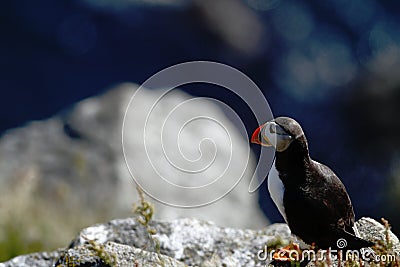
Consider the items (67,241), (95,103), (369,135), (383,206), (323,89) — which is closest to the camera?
(67,241)

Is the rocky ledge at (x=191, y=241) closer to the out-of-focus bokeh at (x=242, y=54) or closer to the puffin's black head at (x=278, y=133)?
the puffin's black head at (x=278, y=133)

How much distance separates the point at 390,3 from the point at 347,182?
4.19 metres

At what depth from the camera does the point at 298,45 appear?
15250mm

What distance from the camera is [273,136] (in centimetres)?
518

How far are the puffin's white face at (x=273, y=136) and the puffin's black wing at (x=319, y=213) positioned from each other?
0.27 m

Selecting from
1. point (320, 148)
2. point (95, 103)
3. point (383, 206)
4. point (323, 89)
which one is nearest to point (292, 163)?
point (95, 103)

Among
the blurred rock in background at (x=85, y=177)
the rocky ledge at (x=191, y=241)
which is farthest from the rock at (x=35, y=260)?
the blurred rock in background at (x=85, y=177)

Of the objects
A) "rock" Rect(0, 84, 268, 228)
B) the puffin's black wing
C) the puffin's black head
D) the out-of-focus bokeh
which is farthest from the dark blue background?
the puffin's black head

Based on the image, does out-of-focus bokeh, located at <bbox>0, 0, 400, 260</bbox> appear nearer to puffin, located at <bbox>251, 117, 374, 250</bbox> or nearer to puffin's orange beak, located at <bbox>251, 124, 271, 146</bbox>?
puffin, located at <bbox>251, 117, 374, 250</bbox>

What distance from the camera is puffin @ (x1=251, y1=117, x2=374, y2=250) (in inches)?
205

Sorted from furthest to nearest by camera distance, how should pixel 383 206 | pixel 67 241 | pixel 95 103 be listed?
pixel 383 206 < pixel 95 103 < pixel 67 241

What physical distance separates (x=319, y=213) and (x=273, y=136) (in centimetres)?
57

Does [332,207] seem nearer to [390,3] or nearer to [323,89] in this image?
[323,89]

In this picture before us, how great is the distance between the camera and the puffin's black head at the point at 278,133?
516cm
